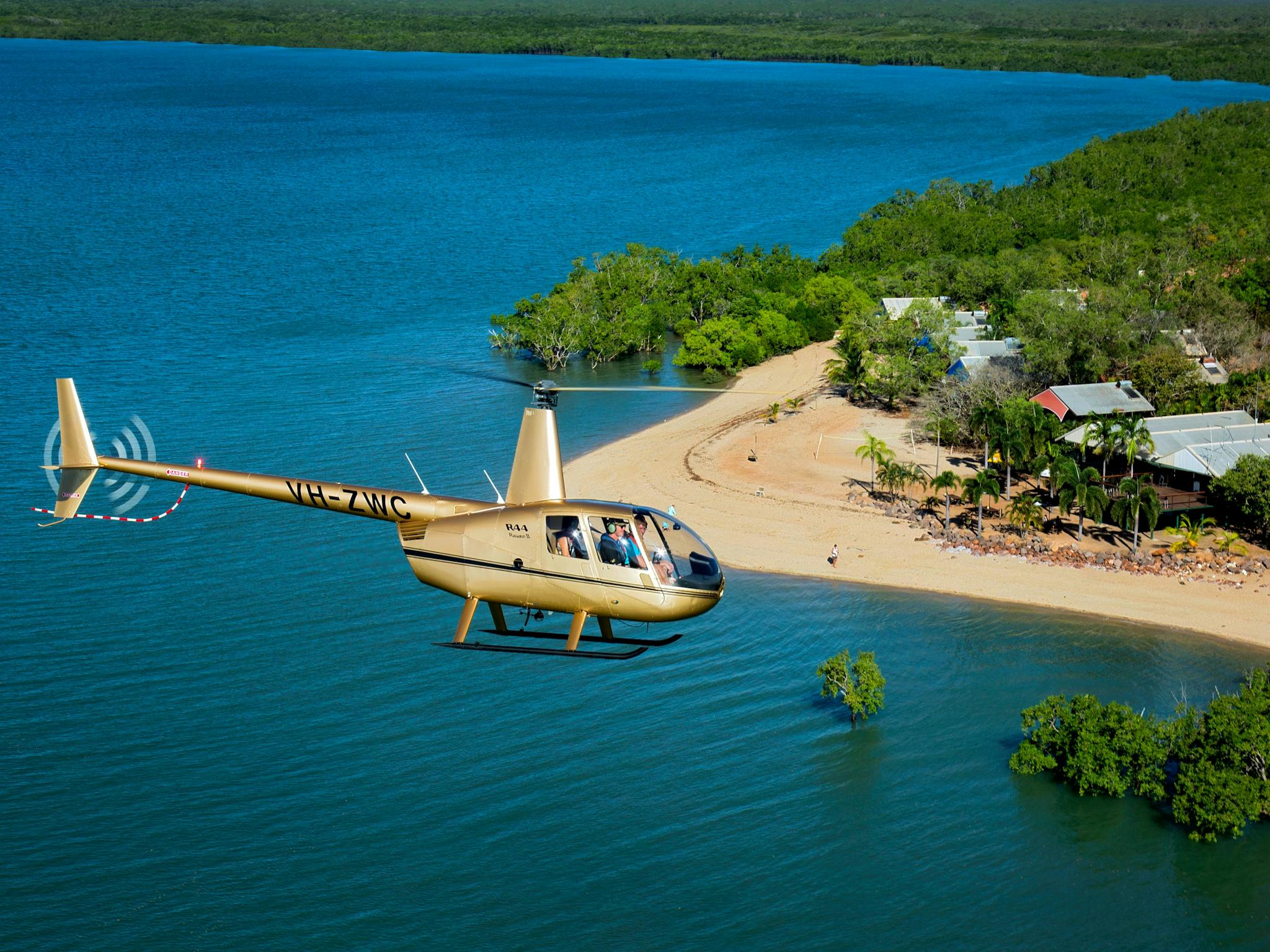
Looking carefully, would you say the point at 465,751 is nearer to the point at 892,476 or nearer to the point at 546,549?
the point at 546,549

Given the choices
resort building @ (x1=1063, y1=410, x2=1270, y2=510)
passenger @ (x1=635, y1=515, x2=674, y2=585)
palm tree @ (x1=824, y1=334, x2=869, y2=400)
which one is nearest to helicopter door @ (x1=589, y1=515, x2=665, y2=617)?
passenger @ (x1=635, y1=515, x2=674, y2=585)

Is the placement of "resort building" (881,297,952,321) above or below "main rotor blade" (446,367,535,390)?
above

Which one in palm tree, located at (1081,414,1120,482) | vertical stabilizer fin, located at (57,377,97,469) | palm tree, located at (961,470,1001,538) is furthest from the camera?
palm tree, located at (1081,414,1120,482)

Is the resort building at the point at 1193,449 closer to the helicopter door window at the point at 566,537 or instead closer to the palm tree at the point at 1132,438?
the palm tree at the point at 1132,438

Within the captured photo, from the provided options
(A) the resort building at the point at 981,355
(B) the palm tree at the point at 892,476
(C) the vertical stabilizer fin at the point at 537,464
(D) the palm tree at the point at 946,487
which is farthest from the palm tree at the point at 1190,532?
(C) the vertical stabilizer fin at the point at 537,464

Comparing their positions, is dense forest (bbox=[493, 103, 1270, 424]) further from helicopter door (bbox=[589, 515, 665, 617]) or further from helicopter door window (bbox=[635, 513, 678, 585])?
helicopter door (bbox=[589, 515, 665, 617])

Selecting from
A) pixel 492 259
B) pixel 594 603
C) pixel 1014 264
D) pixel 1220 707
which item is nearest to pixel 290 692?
pixel 594 603
